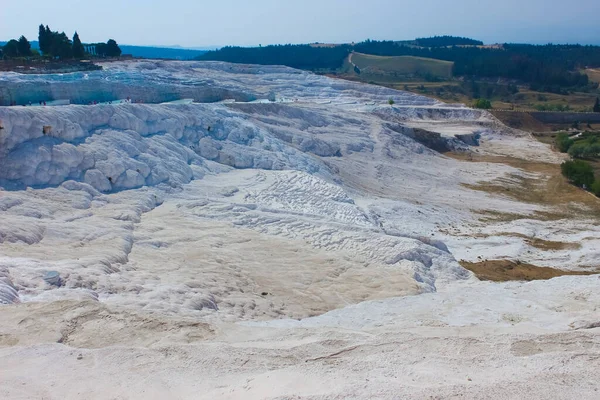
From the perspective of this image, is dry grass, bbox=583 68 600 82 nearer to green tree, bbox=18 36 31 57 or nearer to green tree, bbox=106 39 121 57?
green tree, bbox=106 39 121 57

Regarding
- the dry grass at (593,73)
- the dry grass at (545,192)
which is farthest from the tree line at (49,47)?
the dry grass at (593,73)

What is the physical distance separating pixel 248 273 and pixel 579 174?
2986cm

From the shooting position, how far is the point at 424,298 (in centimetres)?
1342

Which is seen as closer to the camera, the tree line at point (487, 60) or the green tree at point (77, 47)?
the green tree at point (77, 47)

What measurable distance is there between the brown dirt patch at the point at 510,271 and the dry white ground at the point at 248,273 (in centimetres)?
93

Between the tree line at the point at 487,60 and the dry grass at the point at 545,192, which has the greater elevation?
the tree line at the point at 487,60

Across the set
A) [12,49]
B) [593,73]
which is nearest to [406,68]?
[593,73]

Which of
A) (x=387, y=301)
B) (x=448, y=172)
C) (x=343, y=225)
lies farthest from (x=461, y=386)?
(x=448, y=172)

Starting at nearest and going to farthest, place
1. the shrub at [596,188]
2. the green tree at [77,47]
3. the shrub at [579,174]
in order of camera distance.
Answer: the shrub at [596,188]
the shrub at [579,174]
the green tree at [77,47]

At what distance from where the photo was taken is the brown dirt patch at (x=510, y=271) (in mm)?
18431

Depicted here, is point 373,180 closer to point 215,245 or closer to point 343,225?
point 343,225

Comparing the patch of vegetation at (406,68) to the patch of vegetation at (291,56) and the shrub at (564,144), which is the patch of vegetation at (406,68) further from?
the shrub at (564,144)

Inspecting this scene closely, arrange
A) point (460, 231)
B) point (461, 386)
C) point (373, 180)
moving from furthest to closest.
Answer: point (373, 180), point (460, 231), point (461, 386)

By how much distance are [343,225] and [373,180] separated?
14.4m
